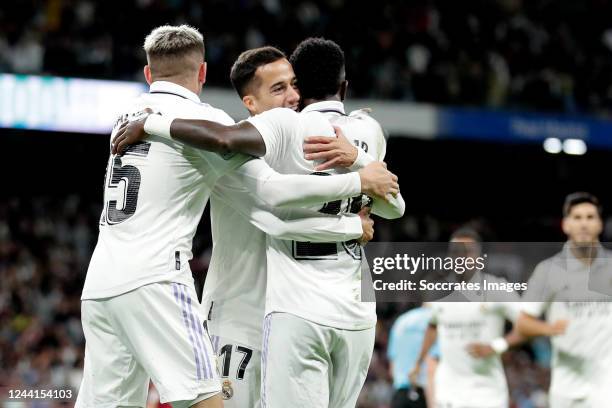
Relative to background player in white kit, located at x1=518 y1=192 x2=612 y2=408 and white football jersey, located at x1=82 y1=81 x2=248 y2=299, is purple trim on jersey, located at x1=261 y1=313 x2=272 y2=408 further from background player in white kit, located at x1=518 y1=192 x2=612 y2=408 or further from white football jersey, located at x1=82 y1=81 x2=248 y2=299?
background player in white kit, located at x1=518 y1=192 x2=612 y2=408

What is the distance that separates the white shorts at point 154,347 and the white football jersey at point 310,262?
1.24ft

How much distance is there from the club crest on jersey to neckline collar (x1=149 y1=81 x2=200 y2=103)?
4.14ft

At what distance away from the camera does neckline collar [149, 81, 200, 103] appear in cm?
445

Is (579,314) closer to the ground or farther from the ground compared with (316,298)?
farther from the ground

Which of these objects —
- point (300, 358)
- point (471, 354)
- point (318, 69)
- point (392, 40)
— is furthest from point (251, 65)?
point (392, 40)

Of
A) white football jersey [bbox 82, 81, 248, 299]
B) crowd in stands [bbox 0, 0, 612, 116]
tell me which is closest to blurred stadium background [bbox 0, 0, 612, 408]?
crowd in stands [bbox 0, 0, 612, 116]

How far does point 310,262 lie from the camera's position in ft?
14.4

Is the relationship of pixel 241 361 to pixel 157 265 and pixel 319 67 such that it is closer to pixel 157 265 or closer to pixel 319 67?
pixel 157 265

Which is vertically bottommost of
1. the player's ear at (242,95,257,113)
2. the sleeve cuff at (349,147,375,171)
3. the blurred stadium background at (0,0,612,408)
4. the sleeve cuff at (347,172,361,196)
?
the sleeve cuff at (347,172,361,196)

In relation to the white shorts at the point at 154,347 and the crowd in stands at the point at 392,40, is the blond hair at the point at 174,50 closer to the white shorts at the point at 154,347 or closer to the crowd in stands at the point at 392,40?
the white shorts at the point at 154,347

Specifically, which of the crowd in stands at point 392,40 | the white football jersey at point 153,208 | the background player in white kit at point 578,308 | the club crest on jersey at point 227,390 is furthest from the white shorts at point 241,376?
the crowd in stands at point 392,40

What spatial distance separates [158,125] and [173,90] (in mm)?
251

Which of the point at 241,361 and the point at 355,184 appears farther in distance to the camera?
the point at 241,361

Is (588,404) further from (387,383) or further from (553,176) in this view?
(553,176)
